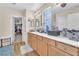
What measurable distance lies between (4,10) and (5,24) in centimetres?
29

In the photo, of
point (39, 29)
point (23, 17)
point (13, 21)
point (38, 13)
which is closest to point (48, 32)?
point (39, 29)

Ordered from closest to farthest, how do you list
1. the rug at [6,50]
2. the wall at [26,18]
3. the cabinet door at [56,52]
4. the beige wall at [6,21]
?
1. the cabinet door at [56,52]
2. the rug at [6,50]
3. the beige wall at [6,21]
4. the wall at [26,18]

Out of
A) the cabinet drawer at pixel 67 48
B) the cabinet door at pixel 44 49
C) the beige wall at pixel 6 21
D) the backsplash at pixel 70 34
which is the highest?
the beige wall at pixel 6 21

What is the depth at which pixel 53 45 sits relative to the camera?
2295mm

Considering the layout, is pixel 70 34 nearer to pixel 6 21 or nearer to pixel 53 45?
pixel 53 45

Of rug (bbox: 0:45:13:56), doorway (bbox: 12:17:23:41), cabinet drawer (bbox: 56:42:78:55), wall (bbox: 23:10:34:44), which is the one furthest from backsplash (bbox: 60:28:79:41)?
rug (bbox: 0:45:13:56)

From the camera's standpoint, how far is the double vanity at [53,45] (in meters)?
1.74

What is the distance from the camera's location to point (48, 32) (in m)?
2.76

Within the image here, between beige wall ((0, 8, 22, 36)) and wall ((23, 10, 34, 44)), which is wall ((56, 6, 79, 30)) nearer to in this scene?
wall ((23, 10, 34, 44))

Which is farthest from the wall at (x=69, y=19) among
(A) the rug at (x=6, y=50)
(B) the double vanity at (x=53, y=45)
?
(A) the rug at (x=6, y=50)

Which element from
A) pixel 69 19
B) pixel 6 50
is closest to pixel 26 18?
pixel 6 50

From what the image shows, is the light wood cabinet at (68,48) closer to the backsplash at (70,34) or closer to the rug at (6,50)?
the backsplash at (70,34)

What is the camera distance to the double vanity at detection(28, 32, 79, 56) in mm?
1738

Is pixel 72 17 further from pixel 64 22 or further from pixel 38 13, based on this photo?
pixel 38 13
